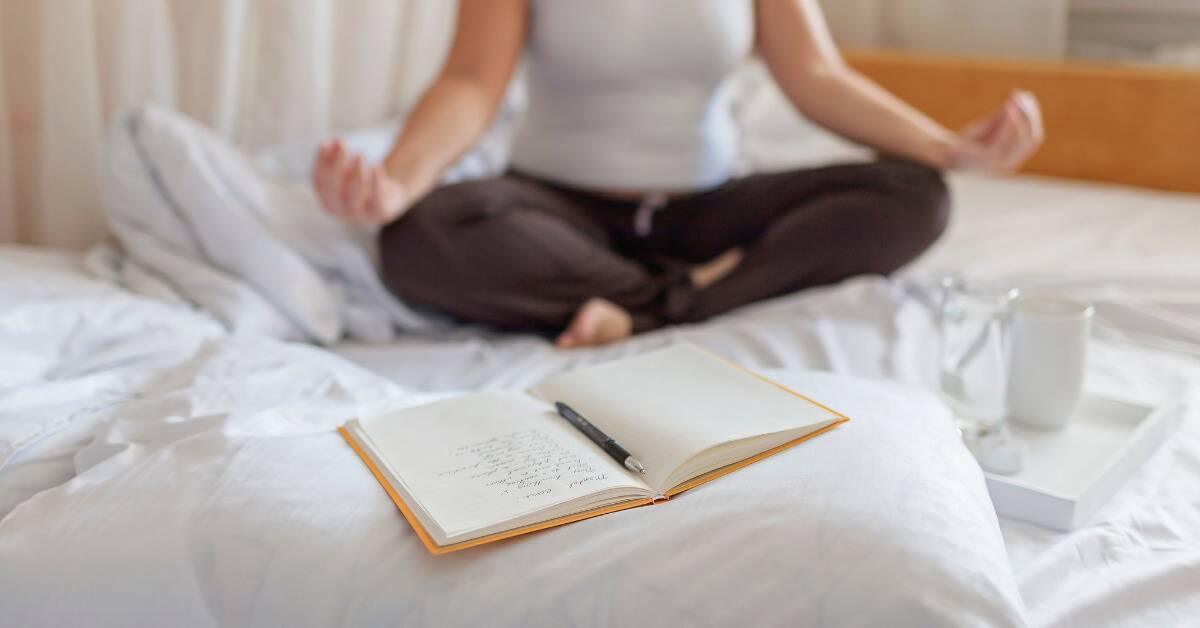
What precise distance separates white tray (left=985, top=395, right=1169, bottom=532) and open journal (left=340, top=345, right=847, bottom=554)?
152 mm

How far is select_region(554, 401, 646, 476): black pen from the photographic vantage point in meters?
0.68

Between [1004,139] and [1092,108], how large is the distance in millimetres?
667

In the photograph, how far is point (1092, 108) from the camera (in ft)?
5.76

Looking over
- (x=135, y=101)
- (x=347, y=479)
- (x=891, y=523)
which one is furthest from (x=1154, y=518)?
(x=135, y=101)

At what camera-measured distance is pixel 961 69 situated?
188cm

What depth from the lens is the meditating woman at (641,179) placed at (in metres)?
1.20

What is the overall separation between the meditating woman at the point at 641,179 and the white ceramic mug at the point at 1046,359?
0.38 m

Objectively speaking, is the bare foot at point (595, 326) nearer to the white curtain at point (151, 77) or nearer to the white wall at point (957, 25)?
the white curtain at point (151, 77)

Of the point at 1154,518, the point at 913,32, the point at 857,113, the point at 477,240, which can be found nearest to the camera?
the point at 1154,518

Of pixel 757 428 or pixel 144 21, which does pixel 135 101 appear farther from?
pixel 757 428

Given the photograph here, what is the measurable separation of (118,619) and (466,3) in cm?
83

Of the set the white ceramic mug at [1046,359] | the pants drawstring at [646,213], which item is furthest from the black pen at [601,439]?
the pants drawstring at [646,213]

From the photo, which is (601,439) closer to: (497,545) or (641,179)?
(497,545)

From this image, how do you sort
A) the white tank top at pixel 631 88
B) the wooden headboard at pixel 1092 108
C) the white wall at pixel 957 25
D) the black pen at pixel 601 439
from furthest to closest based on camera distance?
the white wall at pixel 957 25, the wooden headboard at pixel 1092 108, the white tank top at pixel 631 88, the black pen at pixel 601 439
